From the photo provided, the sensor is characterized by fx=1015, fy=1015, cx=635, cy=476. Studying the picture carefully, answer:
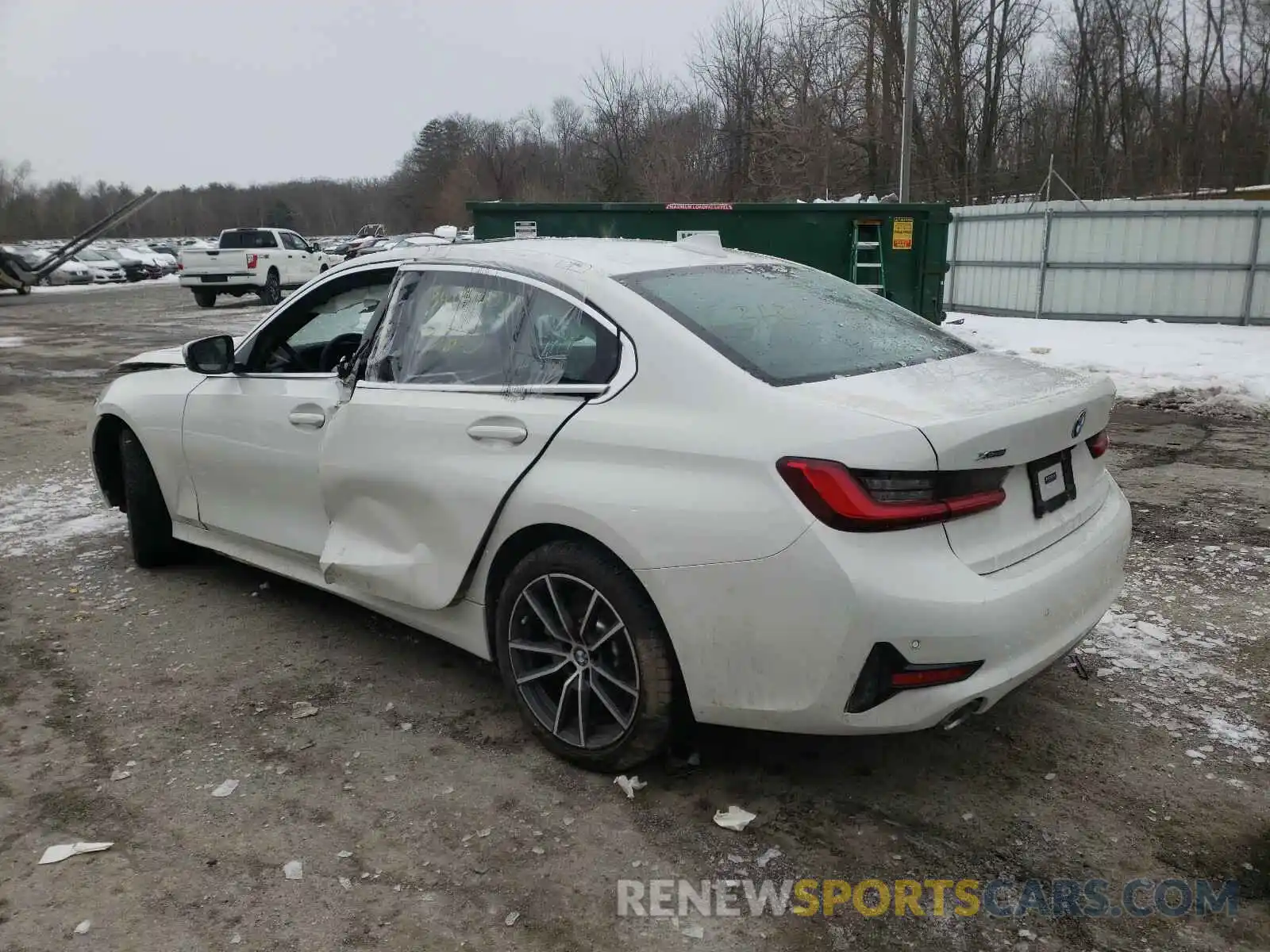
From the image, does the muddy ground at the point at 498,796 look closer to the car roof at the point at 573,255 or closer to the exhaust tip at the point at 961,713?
the exhaust tip at the point at 961,713

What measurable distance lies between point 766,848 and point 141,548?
147 inches

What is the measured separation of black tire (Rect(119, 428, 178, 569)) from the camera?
16.2ft

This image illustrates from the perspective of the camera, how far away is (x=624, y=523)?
2793mm

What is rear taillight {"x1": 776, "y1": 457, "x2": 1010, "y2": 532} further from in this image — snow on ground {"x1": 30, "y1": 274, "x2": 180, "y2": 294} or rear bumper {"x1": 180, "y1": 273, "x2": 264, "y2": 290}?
snow on ground {"x1": 30, "y1": 274, "x2": 180, "y2": 294}

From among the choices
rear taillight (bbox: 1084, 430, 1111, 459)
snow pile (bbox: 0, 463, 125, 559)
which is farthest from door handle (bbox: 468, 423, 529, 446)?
snow pile (bbox: 0, 463, 125, 559)

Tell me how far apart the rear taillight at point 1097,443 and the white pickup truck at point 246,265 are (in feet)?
79.8

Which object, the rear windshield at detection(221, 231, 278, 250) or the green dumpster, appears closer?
the green dumpster

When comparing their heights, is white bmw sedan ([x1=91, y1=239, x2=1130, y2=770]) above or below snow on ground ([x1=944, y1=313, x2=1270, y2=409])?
above

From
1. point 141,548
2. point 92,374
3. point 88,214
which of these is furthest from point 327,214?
point 141,548

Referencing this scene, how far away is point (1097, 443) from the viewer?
3279 millimetres

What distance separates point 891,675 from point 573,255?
1.77 m

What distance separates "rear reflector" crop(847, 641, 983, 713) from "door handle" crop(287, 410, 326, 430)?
2.28 m

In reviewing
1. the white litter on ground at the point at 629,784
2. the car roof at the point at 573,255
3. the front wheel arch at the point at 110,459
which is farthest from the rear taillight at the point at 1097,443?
the front wheel arch at the point at 110,459

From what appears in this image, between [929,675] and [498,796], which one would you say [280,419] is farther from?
[929,675]
